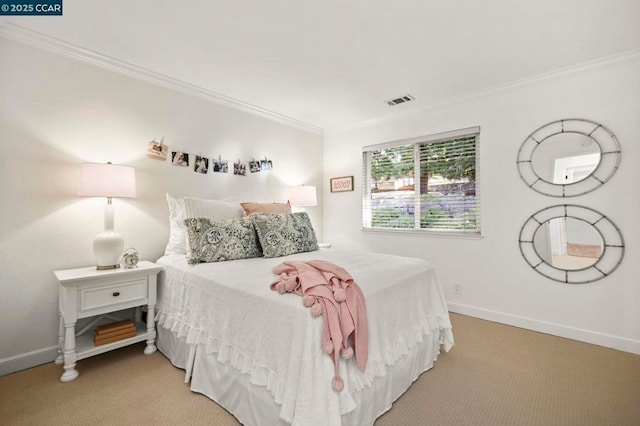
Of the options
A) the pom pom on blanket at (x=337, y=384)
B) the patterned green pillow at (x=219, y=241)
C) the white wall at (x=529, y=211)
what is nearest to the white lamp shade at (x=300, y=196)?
the white wall at (x=529, y=211)

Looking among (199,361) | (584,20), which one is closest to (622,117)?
(584,20)

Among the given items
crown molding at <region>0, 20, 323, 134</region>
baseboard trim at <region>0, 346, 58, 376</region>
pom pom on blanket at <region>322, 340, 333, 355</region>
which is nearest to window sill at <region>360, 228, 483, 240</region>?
crown molding at <region>0, 20, 323, 134</region>

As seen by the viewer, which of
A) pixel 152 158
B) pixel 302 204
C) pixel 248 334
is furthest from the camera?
pixel 302 204

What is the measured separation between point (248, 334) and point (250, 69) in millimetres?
2226

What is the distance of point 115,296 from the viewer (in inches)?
82.4

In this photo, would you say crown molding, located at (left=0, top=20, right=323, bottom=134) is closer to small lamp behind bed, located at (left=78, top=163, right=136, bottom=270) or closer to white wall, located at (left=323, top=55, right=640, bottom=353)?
small lamp behind bed, located at (left=78, top=163, right=136, bottom=270)

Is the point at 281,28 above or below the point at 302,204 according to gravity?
above

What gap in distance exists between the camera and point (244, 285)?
163 centimetres

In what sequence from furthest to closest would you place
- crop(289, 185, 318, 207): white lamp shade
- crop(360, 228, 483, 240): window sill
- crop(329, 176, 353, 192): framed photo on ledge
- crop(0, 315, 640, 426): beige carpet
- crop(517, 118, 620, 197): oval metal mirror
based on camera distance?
crop(329, 176, 353, 192): framed photo on ledge, crop(289, 185, 318, 207): white lamp shade, crop(360, 228, 483, 240): window sill, crop(517, 118, 620, 197): oval metal mirror, crop(0, 315, 640, 426): beige carpet

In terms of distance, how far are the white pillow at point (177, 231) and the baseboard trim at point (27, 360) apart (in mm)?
1029

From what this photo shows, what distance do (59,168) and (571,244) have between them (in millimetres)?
4288

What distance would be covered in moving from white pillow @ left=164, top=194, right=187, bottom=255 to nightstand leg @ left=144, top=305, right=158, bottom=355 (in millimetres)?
519

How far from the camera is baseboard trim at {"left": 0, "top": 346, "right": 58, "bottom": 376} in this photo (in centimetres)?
200

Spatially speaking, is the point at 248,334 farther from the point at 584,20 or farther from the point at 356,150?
the point at 356,150
